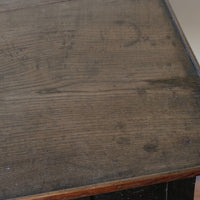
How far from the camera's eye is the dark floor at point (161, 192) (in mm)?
495

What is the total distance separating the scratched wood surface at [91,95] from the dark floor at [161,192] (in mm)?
96

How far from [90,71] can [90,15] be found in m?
0.19

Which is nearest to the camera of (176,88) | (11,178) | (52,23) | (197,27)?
(11,178)

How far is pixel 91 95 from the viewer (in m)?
0.51

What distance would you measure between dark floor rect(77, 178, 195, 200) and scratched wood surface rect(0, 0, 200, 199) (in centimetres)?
10

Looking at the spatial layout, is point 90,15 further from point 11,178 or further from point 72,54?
point 11,178

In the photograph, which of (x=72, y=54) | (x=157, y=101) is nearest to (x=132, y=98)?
(x=157, y=101)

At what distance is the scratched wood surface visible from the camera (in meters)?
0.43

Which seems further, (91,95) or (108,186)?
(91,95)

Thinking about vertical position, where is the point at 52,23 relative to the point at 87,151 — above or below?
above

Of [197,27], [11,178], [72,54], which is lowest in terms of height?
[197,27]

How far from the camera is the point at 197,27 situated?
1326mm

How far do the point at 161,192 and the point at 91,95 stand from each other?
0.24m

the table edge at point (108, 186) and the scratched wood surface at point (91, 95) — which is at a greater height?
the scratched wood surface at point (91, 95)
